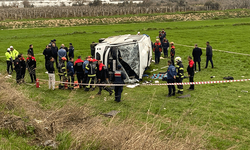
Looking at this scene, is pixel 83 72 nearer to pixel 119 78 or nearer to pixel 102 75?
pixel 102 75

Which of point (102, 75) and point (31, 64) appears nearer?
point (102, 75)

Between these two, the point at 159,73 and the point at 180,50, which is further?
the point at 180,50

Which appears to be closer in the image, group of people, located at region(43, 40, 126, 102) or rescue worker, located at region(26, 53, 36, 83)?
group of people, located at region(43, 40, 126, 102)

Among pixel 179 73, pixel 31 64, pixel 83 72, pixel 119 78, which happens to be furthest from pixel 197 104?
pixel 31 64

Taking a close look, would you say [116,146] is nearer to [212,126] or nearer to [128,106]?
[212,126]

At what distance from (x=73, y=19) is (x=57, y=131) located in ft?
173

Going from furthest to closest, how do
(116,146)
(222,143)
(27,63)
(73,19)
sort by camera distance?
(73,19), (27,63), (222,143), (116,146)

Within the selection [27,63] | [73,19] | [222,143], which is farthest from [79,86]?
[73,19]

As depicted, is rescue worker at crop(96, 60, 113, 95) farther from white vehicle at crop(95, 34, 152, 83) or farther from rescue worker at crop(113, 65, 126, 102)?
white vehicle at crop(95, 34, 152, 83)

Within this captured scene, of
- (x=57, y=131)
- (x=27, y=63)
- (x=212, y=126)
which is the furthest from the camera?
(x=27, y=63)

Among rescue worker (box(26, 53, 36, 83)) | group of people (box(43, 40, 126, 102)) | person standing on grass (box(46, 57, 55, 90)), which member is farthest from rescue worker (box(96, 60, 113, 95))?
rescue worker (box(26, 53, 36, 83))

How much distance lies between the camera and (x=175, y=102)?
12438 millimetres

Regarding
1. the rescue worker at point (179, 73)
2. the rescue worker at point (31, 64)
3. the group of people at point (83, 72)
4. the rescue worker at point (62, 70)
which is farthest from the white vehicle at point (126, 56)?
the rescue worker at point (31, 64)

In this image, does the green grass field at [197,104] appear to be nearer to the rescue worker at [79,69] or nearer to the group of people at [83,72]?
the group of people at [83,72]
